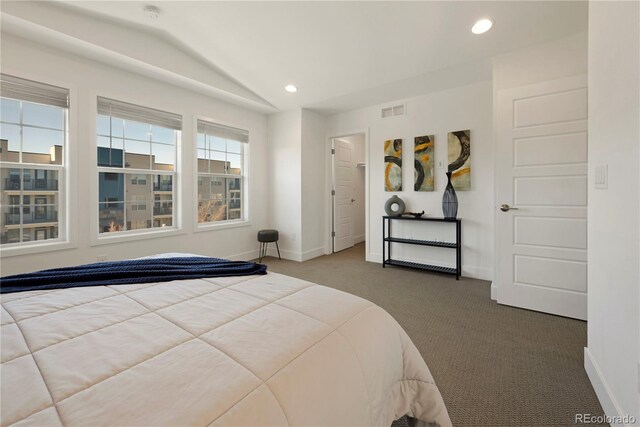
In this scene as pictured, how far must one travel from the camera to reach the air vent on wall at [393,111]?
163 inches

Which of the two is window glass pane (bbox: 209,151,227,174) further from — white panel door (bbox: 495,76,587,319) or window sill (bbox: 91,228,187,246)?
white panel door (bbox: 495,76,587,319)

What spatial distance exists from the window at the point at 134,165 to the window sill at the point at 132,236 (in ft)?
0.37

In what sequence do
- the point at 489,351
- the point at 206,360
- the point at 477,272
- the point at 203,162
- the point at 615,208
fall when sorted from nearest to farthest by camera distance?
the point at 206,360 → the point at 615,208 → the point at 489,351 → the point at 477,272 → the point at 203,162

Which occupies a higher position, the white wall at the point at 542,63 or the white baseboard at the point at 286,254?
the white wall at the point at 542,63

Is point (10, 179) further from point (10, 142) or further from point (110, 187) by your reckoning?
point (110, 187)

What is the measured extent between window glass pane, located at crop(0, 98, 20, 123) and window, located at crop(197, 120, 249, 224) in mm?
1771

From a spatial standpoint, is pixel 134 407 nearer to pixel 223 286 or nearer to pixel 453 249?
pixel 223 286

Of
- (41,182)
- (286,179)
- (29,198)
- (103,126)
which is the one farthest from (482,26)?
(29,198)

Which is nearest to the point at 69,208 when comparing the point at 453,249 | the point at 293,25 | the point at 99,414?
the point at 293,25

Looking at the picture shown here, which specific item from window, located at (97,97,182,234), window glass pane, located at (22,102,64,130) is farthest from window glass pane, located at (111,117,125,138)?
window glass pane, located at (22,102,64,130)

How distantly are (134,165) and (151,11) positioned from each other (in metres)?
1.67

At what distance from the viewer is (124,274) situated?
1547mm

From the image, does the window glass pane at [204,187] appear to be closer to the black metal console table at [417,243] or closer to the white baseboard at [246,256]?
the white baseboard at [246,256]

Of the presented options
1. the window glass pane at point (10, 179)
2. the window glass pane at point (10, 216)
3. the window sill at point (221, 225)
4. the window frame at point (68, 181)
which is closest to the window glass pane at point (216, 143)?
the window sill at point (221, 225)
